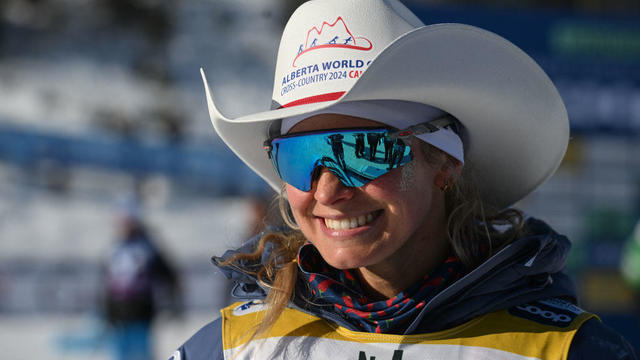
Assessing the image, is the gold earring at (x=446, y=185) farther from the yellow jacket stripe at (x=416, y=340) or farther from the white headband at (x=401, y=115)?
the yellow jacket stripe at (x=416, y=340)

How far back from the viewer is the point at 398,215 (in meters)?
1.80

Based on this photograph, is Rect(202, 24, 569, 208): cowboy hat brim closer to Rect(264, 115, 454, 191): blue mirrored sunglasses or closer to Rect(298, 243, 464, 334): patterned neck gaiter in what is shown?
Rect(264, 115, 454, 191): blue mirrored sunglasses

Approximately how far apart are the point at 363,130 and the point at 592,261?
8951 millimetres

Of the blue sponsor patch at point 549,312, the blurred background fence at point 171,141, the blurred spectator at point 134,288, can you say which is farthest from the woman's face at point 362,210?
the blurred spectator at point 134,288

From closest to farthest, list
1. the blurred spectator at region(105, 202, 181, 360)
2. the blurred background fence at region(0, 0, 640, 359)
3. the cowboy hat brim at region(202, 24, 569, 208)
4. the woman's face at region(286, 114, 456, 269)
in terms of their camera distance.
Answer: the cowboy hat brim at region(202, 24, 569, 208) < the woman's face at region(286, 114, 456, 269) < the blurred spectator at region(105, 202, 181, 360) < the blurred background fence at region(0, 0, 640, 359)

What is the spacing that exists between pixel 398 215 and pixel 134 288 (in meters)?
6.40

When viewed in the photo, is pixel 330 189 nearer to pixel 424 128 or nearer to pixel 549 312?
pixel 424 128

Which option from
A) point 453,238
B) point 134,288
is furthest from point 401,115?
point 134,288

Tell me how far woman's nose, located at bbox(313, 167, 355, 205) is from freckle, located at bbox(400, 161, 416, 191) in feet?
0.41

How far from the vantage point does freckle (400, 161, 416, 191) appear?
5.96 ft

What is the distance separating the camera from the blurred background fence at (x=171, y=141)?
9.85m

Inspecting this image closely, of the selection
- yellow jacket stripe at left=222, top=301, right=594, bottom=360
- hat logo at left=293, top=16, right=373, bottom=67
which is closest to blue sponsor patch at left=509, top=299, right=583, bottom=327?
yellow jacket stripe at left=222, top=301, right=594, bottom=360

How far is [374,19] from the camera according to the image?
6.02ft

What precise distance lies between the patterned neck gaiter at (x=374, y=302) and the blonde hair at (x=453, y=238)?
5cm
